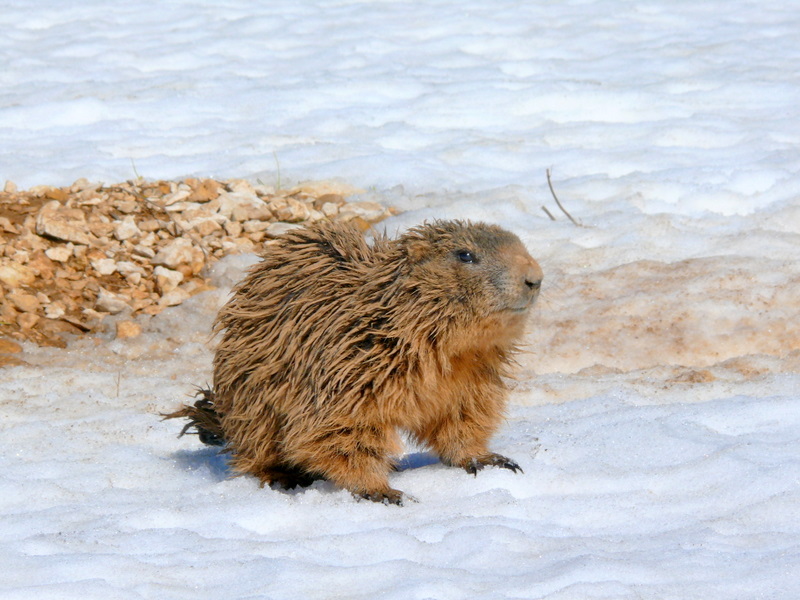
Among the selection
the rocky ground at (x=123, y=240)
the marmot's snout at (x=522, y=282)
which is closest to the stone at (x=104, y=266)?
the rocky ground at (x=123, y=240)

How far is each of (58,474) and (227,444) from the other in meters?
0.75

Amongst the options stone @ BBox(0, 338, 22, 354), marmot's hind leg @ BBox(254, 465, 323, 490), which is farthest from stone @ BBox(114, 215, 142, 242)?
marmot's hind leg @ BBox(254, 465, 323, 490)

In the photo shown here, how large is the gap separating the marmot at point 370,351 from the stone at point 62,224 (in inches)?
116

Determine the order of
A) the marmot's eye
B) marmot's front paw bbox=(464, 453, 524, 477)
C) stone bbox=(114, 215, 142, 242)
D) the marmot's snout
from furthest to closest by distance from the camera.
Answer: stone bbox=(114, 215, 142, 242), marmot's front paw bbox=(464, 453, 524, 477), the marmot's eye, the marmot's snout

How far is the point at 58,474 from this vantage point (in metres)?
4.52

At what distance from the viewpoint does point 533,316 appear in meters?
6.42

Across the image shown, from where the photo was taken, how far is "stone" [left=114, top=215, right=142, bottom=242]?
7.25m

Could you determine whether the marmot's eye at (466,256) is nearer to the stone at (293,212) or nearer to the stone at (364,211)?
the stone at (364,211)

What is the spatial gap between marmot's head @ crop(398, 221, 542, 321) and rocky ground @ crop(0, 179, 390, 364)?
2.91m

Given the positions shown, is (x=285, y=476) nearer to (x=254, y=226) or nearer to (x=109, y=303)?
(x=109, y=303)

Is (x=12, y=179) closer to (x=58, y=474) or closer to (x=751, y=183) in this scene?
(x=58, y=474)

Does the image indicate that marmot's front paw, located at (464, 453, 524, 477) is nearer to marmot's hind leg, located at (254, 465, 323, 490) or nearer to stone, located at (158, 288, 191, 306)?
marmot's hind leg, located at (254, 465, 323, 490)

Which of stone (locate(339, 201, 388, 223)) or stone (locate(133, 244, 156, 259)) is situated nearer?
stone (locate(133, 244, 156, 259))

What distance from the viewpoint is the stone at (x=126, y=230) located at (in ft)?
23.8
